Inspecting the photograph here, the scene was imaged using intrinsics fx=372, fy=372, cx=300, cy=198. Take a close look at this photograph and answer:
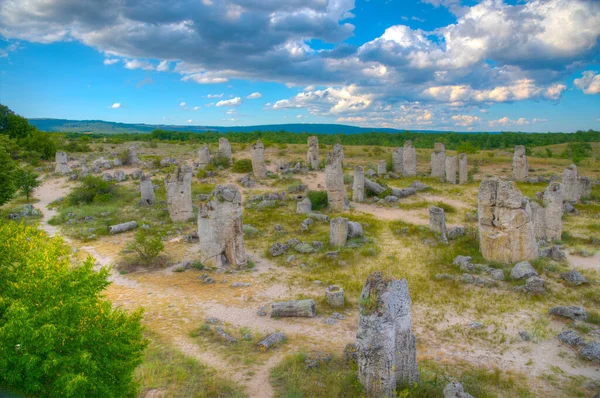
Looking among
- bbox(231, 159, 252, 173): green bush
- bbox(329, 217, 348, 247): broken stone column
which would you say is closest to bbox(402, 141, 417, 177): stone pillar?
bbox(231, 159, 252, 173): green bush

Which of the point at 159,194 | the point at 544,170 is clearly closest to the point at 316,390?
the point at 159,194

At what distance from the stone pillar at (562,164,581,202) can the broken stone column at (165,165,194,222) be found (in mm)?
19885

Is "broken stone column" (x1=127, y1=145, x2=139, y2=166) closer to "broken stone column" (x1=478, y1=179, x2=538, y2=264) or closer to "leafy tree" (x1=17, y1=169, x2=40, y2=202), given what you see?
"leafy tree" (x1=17, y1=169, x2=40, y2=202)

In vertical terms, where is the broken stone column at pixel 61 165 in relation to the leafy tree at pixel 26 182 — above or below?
above

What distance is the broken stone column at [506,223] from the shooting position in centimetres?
1209

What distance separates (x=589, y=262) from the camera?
12.4 m

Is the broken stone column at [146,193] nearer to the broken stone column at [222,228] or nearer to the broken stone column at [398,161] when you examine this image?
the broken stone column at [222,228]

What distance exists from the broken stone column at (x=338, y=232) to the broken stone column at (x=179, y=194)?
7659mm

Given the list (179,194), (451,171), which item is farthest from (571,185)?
(179,194)

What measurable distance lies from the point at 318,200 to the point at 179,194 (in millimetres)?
7288

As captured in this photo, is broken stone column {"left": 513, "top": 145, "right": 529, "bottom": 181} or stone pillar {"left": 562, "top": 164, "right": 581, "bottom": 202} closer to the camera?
stone pillar {"left": 562, "top": 164, "right": 581, "bottom": 202}

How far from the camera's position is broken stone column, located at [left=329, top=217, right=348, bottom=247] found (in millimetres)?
14403

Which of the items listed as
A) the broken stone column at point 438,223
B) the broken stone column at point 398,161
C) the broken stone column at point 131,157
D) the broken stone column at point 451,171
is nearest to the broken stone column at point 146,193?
the broken stone column at point 131,157

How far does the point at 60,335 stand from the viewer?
436cm
